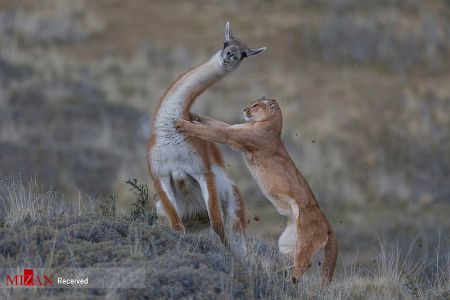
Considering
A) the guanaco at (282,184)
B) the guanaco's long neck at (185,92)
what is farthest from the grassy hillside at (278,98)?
the guanaco's long neck at (185,92)

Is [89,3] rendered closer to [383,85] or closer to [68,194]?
[383,85]

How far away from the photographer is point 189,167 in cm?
1176

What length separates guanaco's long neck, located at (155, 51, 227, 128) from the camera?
11836 millimetres

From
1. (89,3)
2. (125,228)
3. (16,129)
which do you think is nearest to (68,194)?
(16,129)

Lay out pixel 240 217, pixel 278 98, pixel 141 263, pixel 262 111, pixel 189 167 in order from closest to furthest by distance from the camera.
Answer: pixel 141 263, pixel 189 167, pixel 262 111, pixel 240 217, pixel 278 98

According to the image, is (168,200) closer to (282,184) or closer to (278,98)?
(282,184)

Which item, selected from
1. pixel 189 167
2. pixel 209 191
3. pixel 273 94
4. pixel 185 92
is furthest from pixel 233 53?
pixel 273 94

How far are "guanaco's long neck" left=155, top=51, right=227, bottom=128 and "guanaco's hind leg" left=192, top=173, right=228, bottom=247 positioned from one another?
0.69 meters

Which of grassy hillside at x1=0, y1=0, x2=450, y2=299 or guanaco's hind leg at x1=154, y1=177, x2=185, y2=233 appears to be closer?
guanaco's hind leg at x1=154, y1=177, x2=185, y2=233

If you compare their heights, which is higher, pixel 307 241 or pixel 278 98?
pixel 278 98

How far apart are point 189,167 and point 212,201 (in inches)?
17.1

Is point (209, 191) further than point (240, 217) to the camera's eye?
No

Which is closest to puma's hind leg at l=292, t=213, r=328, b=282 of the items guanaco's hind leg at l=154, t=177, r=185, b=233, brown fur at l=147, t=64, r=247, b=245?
brown fur at l=147, t=64, r=247, b=245

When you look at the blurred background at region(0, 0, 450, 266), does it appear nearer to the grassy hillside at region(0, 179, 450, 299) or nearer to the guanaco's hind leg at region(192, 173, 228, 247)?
the guanaco's hind leg at region(192, 173, 228, 247)
